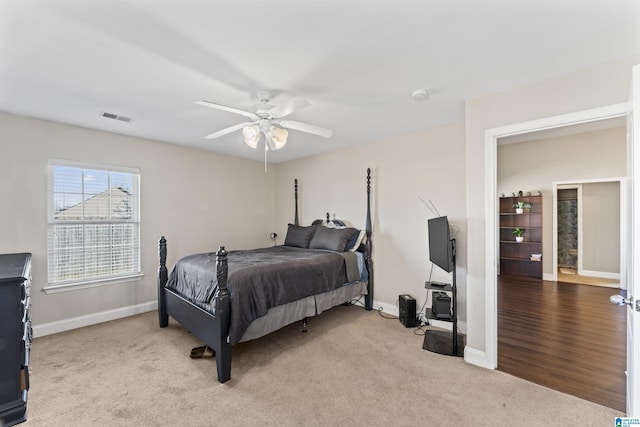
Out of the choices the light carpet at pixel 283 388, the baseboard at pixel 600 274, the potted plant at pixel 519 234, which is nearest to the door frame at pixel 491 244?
the light carpet at pixel 283 388

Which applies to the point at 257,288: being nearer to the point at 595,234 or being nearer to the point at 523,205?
the point at 523,205

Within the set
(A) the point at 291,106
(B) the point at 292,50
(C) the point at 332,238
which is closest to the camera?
(B) the point at 292,50

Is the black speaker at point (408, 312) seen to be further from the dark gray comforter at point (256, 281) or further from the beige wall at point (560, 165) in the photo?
the beige wall at point (560, 165)

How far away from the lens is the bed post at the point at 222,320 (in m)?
2.25

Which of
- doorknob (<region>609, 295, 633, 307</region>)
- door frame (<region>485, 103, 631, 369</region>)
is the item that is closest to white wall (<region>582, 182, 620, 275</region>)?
door frame (<region>485, 103, 631, 369</region>)

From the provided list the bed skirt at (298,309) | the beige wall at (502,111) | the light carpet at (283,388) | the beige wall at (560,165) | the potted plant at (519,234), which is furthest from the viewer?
the potted plant at (519,234)

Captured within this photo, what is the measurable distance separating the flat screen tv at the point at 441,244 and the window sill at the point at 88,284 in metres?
3.85

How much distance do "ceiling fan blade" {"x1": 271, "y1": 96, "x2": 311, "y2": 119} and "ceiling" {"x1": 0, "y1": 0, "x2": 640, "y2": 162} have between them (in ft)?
0.81

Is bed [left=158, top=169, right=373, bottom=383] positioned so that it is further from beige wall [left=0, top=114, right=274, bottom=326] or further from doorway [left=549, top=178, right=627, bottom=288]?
doorway [left=549, top=178, right=627, bottom=288]

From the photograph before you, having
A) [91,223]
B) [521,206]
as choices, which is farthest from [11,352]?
[521,206]

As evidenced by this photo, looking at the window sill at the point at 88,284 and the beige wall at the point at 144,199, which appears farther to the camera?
the window sill at the point at 88,284

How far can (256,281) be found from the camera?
2.64 meters

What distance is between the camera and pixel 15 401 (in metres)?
1.42

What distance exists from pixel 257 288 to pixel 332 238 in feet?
5.57
